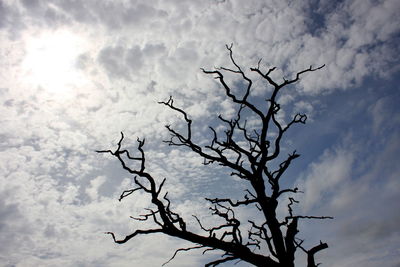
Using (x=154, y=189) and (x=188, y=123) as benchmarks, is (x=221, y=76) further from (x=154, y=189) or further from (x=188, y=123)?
(x=154, y=189)

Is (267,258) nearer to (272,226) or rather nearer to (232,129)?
(272,226)

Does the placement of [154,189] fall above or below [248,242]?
above

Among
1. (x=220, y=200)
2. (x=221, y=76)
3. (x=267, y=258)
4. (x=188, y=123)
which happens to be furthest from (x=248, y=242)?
(x=221, y=76)

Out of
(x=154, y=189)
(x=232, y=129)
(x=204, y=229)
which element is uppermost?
(x=232, y=129)

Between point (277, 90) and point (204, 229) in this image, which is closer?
point (204, 229)

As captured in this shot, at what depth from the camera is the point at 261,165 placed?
330 inches

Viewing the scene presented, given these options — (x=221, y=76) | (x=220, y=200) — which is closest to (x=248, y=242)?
(x=220, y=200)

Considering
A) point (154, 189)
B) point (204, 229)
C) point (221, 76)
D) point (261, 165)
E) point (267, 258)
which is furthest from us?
point (221, 76)

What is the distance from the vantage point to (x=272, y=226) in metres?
7.41

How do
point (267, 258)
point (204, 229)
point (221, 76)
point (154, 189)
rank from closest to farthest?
point (267, 258) < point (154, 189) < point (204, 229) < point (221, 76)

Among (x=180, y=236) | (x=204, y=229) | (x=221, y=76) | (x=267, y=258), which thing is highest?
(x=221, y=76)

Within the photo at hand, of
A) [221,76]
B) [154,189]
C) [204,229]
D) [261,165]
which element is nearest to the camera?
[154,189]

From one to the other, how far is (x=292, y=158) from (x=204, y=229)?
3.42 m

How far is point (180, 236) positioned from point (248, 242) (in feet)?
10.3
